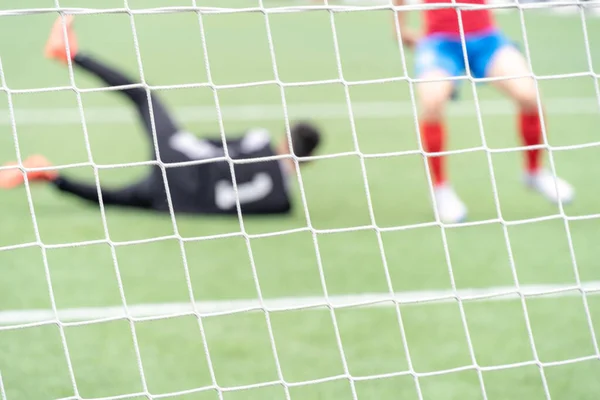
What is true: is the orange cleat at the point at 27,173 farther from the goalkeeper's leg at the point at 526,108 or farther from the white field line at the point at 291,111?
the white field line at the point at 291,111

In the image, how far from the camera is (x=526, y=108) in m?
2.86

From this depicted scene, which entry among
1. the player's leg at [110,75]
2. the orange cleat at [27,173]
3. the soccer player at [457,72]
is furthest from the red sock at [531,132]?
the orange cleat at [27,173]

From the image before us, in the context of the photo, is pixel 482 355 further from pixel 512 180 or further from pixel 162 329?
pixel 512 180

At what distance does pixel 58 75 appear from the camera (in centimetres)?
545

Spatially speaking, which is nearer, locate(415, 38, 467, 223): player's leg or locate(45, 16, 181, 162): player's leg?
locate(45, 16, 181, 162): player's leg

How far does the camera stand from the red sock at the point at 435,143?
2.84 metres

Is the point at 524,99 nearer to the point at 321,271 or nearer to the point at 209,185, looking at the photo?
the point at 209,185

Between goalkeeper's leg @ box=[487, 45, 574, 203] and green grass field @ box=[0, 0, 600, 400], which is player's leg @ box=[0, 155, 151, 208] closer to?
green grass field @ box=[0, 0, 600, 400]

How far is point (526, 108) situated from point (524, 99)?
0.17ft

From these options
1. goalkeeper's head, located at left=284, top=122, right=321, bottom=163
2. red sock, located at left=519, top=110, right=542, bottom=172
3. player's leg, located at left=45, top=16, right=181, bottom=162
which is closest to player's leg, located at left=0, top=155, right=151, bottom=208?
player's leg, located at left=45, top=16, right=181, bottom=162

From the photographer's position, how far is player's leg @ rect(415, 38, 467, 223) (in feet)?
9.15

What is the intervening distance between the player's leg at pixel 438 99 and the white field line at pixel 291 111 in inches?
68.2

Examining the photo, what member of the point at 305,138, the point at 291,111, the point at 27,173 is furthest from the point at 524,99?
the point at 291,111

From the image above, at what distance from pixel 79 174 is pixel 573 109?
8.50ft
